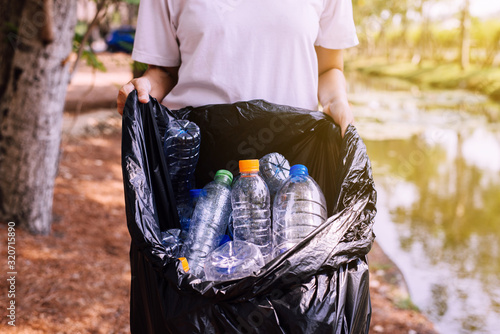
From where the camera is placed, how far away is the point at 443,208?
683 centimetres

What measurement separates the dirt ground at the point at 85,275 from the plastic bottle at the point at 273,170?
73.5 inches

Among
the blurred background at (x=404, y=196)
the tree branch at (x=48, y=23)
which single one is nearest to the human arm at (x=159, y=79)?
the blurred background at (x=404, y=196)


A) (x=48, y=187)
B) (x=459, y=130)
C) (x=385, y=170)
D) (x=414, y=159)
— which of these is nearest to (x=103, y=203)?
(x=48, y=187)

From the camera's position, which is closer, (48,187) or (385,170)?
(48,187)

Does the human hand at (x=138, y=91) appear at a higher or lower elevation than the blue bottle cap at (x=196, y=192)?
higher

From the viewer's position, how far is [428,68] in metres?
28.1

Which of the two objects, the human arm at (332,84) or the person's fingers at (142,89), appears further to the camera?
the human arm at (332,84)

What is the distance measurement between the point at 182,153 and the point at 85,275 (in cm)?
227

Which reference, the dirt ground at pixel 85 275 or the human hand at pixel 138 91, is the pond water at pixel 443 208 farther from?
the human hand at pixel 138 91

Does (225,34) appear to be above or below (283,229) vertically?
above

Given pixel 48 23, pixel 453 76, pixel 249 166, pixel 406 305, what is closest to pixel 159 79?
pixel 249 166

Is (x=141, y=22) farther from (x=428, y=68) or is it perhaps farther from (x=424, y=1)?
(x=424, y=1)

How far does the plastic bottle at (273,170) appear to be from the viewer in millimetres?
1652

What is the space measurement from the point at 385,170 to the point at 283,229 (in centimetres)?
759
